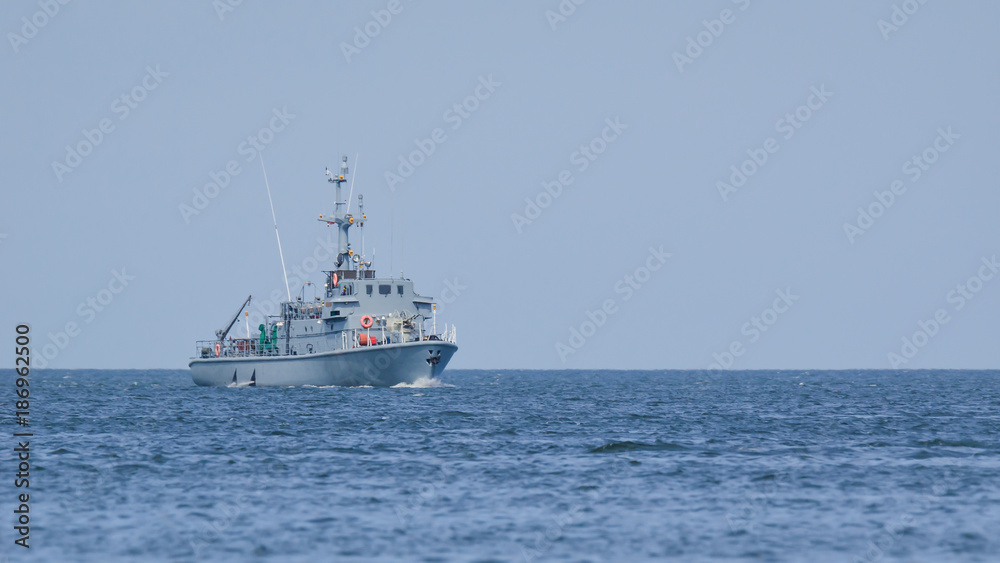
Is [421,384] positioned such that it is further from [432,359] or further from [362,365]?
[362,365]

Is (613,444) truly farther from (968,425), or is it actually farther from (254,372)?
(254,372)

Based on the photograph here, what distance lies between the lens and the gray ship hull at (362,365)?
6988 centimetres

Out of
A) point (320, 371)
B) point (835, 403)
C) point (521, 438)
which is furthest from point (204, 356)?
point (521, 438)

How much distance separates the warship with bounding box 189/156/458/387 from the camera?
70.8 m

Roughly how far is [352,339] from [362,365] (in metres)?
2.26

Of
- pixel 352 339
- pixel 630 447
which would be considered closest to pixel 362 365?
pixel 352 339

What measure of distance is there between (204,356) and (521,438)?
56.9 metres

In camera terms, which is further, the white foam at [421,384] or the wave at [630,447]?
the white foam at [421,384]

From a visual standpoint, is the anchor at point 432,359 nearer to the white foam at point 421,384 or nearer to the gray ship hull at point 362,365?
the gray ship hull at point 362,365

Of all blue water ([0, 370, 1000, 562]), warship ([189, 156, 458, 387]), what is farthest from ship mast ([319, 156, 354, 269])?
blue water ([0, 370, 1000, 562])

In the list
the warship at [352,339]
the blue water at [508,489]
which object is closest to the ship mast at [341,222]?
the warship at [352,339]

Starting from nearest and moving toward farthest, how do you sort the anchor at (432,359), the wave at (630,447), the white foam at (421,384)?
the wave at (630,447) < the anchor at (432,359) < the white foam at (421,384)

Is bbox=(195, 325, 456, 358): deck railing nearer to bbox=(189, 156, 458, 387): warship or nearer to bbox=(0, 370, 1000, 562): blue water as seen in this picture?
bbox=(189, 156, 458, 387): warship

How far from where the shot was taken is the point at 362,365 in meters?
70.7
